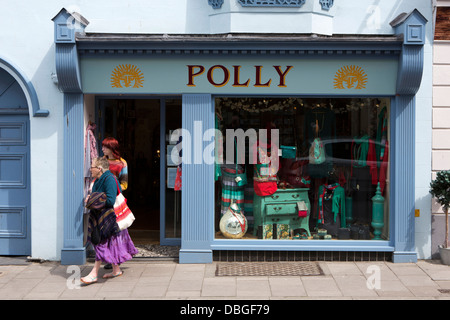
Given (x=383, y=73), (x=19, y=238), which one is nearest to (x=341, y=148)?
(x=383, y=73)

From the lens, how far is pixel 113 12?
339 inches

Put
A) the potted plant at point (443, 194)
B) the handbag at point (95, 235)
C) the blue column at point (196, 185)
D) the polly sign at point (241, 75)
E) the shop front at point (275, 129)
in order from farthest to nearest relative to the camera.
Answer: the blue column at point (196, 185), the polly sign at point (241, 75), the shop front at point (275, 129), the potted plant at point (443, 194), the handbag at point (95, 235)

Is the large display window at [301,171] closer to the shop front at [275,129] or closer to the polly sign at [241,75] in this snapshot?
the shop front at [275,129]

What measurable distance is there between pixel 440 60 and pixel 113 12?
16.3ft

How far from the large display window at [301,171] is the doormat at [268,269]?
498 mm

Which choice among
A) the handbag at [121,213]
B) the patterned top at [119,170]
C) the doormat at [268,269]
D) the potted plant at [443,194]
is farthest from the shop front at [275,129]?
the handbag at [121,213]

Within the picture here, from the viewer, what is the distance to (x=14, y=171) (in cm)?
883

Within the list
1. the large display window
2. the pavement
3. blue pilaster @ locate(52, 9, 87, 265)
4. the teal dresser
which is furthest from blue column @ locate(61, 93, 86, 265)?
the teal dresser

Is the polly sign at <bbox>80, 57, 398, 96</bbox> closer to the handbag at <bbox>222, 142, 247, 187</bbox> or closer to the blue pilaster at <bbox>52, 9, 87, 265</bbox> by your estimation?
the blue pilaster at <bbox>52, 9, 87, 265</bbox>

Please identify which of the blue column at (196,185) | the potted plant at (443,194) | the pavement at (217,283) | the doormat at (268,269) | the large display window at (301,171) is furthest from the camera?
the large display window at (301,171)

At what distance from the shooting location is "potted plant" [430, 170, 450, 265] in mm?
8062

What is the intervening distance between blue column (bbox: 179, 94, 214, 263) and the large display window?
29 centimetres

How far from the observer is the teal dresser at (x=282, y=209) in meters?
8.85

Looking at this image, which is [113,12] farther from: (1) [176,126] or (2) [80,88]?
(1) [176,126]
